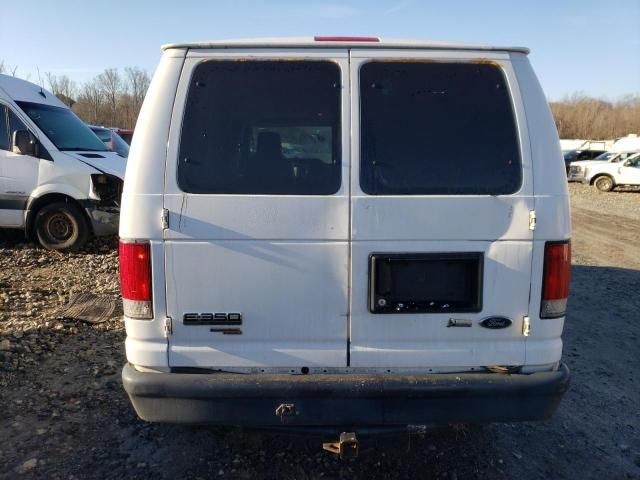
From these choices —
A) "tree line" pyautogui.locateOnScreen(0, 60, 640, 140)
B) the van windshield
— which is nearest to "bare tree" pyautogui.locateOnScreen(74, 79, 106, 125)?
"tree line" pyautogui.locateOnScreen(0, 60, 640, 140)

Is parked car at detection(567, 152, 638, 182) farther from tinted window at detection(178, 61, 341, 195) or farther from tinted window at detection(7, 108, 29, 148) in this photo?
tinted window at detection(178, 61, 341, 195)

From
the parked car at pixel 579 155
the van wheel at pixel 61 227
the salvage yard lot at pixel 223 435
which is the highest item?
the parked car at pixel 579 155

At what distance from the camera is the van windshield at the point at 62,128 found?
7871 mm

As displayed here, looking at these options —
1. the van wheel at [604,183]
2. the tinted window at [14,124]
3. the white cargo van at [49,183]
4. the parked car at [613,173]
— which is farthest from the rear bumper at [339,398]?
the van wheel at [604,183]

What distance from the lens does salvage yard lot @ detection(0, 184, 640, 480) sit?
3051 mm

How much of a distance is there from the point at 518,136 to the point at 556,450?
6.62ft

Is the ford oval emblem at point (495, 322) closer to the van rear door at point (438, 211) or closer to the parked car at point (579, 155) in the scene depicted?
the van rear door at point (438, 211)

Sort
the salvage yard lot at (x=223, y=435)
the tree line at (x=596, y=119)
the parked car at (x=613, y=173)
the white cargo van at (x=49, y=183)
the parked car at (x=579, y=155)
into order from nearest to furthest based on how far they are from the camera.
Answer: the salvage yard lot at (x=223, y=435) < the white cargo van at (x=49, y=183) < the parked car at (x=613, y=173) < the parked car at (x=579, y=155) < the tree line at (x=596, y=119)

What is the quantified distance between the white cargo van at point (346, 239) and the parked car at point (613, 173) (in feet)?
74.5

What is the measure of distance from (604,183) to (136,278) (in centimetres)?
2437

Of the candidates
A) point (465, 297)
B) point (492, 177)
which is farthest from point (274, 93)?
point (465, 297)

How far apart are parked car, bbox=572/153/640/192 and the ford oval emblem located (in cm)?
2282

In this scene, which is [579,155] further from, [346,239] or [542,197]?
[346,239]

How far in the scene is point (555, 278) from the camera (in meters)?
2.56
